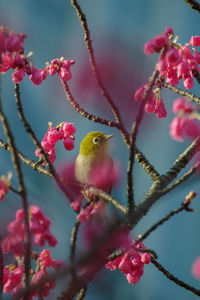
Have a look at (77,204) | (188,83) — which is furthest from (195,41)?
(77,204)

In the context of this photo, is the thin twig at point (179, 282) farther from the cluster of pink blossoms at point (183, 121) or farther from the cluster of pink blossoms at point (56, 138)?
the cluster of pink blossoms at point (56, 138)

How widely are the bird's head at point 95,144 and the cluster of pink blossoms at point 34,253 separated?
81.3 inches

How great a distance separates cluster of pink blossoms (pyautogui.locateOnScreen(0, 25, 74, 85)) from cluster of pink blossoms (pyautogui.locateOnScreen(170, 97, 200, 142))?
36.1 inches

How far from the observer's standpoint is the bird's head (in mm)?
4395

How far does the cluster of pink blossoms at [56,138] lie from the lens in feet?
10.3

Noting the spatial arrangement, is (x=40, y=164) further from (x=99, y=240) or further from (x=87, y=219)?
(x=99, y=240)

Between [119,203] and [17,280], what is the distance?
2.73 ft

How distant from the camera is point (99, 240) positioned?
122 centimetres

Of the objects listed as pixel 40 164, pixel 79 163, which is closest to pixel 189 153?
pixel 40 164

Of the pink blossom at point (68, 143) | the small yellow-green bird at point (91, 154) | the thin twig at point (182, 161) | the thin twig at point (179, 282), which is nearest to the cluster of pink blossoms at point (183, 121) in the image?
the thin twig at point (182, 161)

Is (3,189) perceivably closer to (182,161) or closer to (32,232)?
(32,232)

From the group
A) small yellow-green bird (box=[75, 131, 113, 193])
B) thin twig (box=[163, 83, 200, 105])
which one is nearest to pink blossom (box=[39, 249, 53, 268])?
thin twig (box=[163, 83, 200, 105])

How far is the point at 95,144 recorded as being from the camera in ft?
14.5

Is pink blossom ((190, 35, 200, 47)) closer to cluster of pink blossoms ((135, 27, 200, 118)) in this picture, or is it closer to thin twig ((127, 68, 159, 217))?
cluster of pink blossoms ((135, 27, 200, 118))
